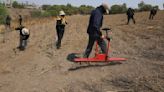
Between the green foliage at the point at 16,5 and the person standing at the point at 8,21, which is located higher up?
the person standing at the point at 8,21

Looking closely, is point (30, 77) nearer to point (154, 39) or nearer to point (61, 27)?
point (61, 27)

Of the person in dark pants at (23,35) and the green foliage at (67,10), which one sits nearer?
the person in dark pants at (23,35)

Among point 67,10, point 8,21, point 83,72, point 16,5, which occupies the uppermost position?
point 83,72

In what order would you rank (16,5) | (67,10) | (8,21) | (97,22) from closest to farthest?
(97,22) → (8,21) → (67,10) → (16,5)

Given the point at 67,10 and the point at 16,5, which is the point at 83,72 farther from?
the point at 16,5

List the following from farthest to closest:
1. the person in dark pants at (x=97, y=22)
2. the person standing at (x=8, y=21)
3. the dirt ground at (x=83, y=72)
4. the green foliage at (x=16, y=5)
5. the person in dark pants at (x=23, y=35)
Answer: the green foliage at (x=16, y=5) → the person standing at (x=8, y=21) → the person in dark pants at (x=23, y=35) → the person in dark pants at (x=97, y=22) → the dirt ground at (x=83, y=72)

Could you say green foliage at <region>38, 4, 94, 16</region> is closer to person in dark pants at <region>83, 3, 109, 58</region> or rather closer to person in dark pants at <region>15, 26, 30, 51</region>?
person in dark pants at <region>15, 26, 30, 51</region>

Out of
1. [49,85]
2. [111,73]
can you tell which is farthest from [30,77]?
[111,73]

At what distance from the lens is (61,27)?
1689 centimetres

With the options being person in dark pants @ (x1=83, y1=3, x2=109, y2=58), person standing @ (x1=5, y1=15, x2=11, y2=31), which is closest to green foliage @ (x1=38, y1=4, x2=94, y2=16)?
person standing @ (x1=5, y1=15, x2=11, y2=31)

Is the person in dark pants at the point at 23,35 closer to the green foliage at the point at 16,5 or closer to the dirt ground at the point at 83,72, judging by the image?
the dirt ground at the point at 83,72

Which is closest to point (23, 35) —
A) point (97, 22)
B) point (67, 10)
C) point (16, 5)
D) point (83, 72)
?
point (83, 72)

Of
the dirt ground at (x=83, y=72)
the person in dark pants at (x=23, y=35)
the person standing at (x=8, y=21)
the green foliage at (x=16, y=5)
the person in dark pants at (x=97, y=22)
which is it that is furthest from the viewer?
Result: the green foliage at (x=16, y=5)

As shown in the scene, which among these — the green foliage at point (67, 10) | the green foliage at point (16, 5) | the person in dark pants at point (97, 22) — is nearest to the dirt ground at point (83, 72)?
the person in dark pants at point (97, 22)
